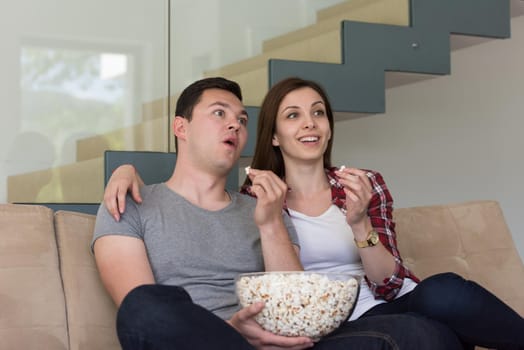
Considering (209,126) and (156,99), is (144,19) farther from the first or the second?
(209,126)

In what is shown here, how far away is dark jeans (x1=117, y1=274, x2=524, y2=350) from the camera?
160 centimetres

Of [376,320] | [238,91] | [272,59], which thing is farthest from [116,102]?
[376,320]

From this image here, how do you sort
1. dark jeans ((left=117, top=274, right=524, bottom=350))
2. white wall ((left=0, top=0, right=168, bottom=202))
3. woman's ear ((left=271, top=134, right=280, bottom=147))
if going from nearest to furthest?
dark jeans ((left=117, top=274, right=524, bottom=350)) → woman's ear ((left=271, top=134, right=280, bottom=147)) → white wall ((left=0, top=0, right=168, bottom=202))

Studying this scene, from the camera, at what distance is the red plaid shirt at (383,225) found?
2229 mm

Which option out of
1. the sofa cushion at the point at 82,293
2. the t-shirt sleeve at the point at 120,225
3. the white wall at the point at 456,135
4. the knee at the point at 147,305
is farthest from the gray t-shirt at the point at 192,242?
the white wall at the point at 456,135

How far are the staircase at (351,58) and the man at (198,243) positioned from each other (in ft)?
2.32

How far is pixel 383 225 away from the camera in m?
2.34

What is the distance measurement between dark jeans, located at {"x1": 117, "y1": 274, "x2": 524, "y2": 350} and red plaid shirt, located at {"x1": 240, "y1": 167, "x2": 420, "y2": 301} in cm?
4

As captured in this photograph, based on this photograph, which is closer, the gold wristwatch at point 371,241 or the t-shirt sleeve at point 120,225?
the t-shirt sleeve at point 120,225

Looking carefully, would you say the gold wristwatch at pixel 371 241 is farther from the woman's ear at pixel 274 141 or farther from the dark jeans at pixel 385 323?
the woman's ear at pixel 274 141

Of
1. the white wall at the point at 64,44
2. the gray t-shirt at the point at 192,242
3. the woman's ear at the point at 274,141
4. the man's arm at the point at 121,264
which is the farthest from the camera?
the white wall at the point at 64,44

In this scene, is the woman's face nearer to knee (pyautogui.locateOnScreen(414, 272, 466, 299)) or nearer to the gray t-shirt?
the gray t-shirt

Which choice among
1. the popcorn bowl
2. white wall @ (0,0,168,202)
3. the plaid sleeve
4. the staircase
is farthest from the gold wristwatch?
white wall @ (0,0,168,202)

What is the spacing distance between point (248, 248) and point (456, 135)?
9.89 ft
